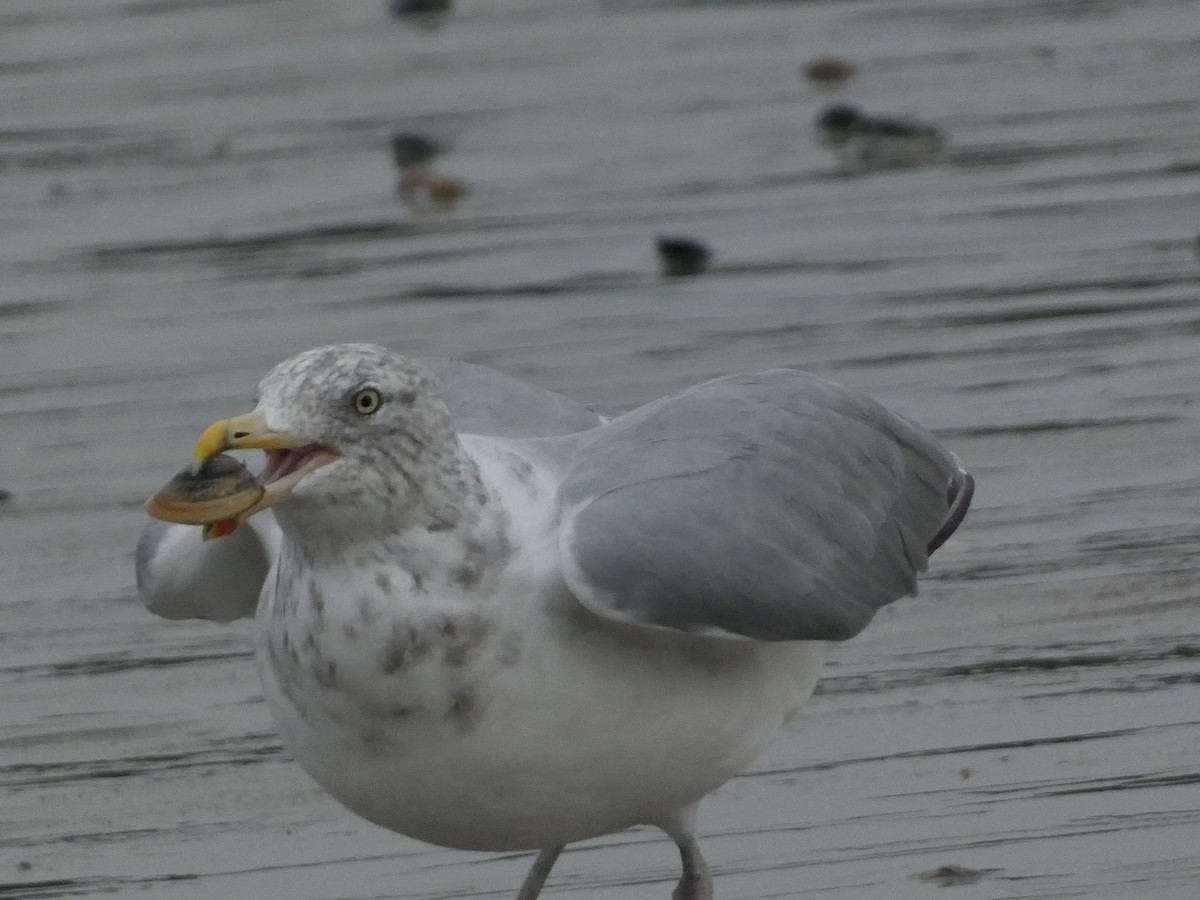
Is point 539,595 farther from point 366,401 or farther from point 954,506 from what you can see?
A: point 954,506

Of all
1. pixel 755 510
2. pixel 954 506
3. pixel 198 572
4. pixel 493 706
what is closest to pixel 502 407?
pixel 198 572

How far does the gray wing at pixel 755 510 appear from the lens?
15.0 ft

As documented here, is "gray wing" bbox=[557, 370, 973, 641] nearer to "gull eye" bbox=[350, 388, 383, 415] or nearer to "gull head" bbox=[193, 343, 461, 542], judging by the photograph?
"gull head" bbox=[193, 343, 461, 542]

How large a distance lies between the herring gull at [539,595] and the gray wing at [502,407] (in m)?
0.22

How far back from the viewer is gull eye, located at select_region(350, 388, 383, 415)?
172 inches

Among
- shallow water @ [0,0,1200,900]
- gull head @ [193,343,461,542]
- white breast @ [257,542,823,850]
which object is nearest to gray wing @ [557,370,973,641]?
white breast @ [257,542,823,850]

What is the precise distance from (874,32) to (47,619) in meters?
7.81

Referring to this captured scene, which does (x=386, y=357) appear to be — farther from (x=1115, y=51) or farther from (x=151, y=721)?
(x=1115, y=51)

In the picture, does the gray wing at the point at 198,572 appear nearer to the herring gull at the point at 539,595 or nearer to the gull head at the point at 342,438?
the herring gull at the point at 539,595

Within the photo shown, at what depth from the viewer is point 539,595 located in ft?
15.0

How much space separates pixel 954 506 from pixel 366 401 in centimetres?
167

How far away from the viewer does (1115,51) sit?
1294 centimetres

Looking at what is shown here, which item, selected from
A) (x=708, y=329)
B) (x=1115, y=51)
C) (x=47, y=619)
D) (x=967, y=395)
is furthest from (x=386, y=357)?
(x=1115, y=51)

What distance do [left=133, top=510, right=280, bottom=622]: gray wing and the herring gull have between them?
20 cm
